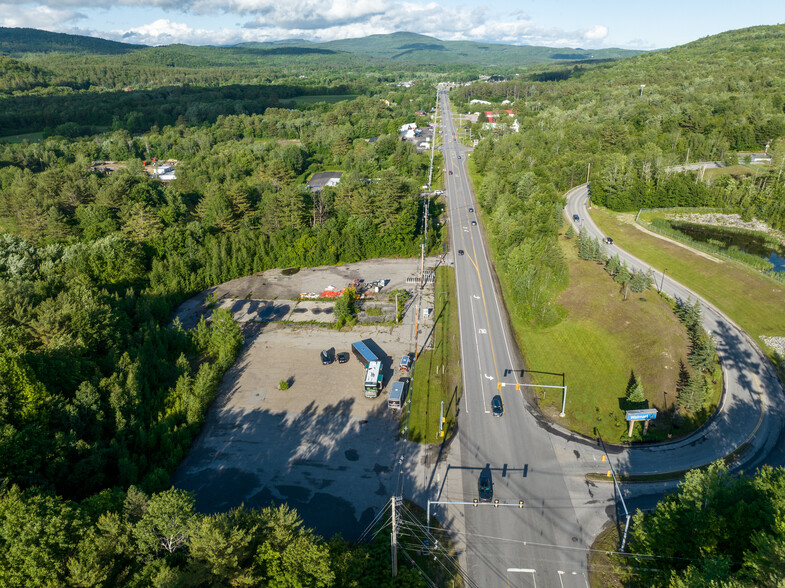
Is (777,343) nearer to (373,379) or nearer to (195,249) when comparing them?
(373,379)

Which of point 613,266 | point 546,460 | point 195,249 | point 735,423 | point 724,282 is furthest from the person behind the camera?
point 195,249

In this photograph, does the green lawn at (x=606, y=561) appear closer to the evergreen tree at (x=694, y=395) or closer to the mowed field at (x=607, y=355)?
the mowed field at (x=607, y=355)

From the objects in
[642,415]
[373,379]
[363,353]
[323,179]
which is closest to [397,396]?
[373,379]

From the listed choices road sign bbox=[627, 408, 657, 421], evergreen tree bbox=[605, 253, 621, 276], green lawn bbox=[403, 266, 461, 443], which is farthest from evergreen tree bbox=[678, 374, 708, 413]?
evergreen tree bbox=[605, 253, 621, 276]

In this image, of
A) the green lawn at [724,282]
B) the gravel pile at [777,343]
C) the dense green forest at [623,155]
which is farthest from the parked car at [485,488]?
the green lawn at [724,282]

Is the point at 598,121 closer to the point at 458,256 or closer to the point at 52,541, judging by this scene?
the point at 458,256
